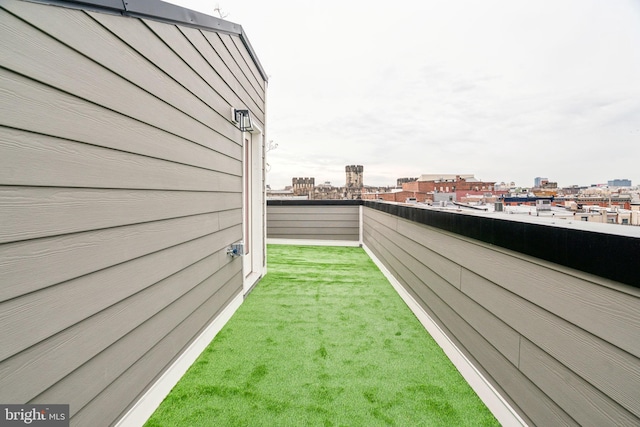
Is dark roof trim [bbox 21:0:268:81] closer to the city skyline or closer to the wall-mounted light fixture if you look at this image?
the city skyline

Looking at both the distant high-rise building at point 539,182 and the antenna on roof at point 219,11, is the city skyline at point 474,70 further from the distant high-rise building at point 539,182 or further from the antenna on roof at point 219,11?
the distant high-rise building at point 539,182

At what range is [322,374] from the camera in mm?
1802

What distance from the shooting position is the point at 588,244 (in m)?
0.90

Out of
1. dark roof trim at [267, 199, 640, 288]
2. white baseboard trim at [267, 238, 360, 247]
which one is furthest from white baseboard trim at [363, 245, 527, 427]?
white baseboard trim at [267, 238, 360, 247]

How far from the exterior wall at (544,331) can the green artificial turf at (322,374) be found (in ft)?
1.00

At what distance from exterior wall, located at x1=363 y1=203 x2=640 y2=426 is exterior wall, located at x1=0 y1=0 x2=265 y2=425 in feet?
5.62

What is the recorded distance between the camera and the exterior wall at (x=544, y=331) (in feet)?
2.74

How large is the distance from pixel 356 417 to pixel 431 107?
14.5 meters

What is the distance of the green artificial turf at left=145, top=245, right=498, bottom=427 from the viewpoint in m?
1.46

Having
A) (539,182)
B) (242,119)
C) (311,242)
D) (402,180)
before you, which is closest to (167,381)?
(242,119)

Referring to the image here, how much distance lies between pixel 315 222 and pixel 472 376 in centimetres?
513

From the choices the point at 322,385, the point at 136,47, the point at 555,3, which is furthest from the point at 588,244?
the point at 555,3

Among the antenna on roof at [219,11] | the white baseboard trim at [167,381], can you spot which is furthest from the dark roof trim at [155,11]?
the white baseboard trim at [167,381]

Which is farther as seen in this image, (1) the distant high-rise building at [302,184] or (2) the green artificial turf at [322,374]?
(1) the distant high-rise building at [302,184]
